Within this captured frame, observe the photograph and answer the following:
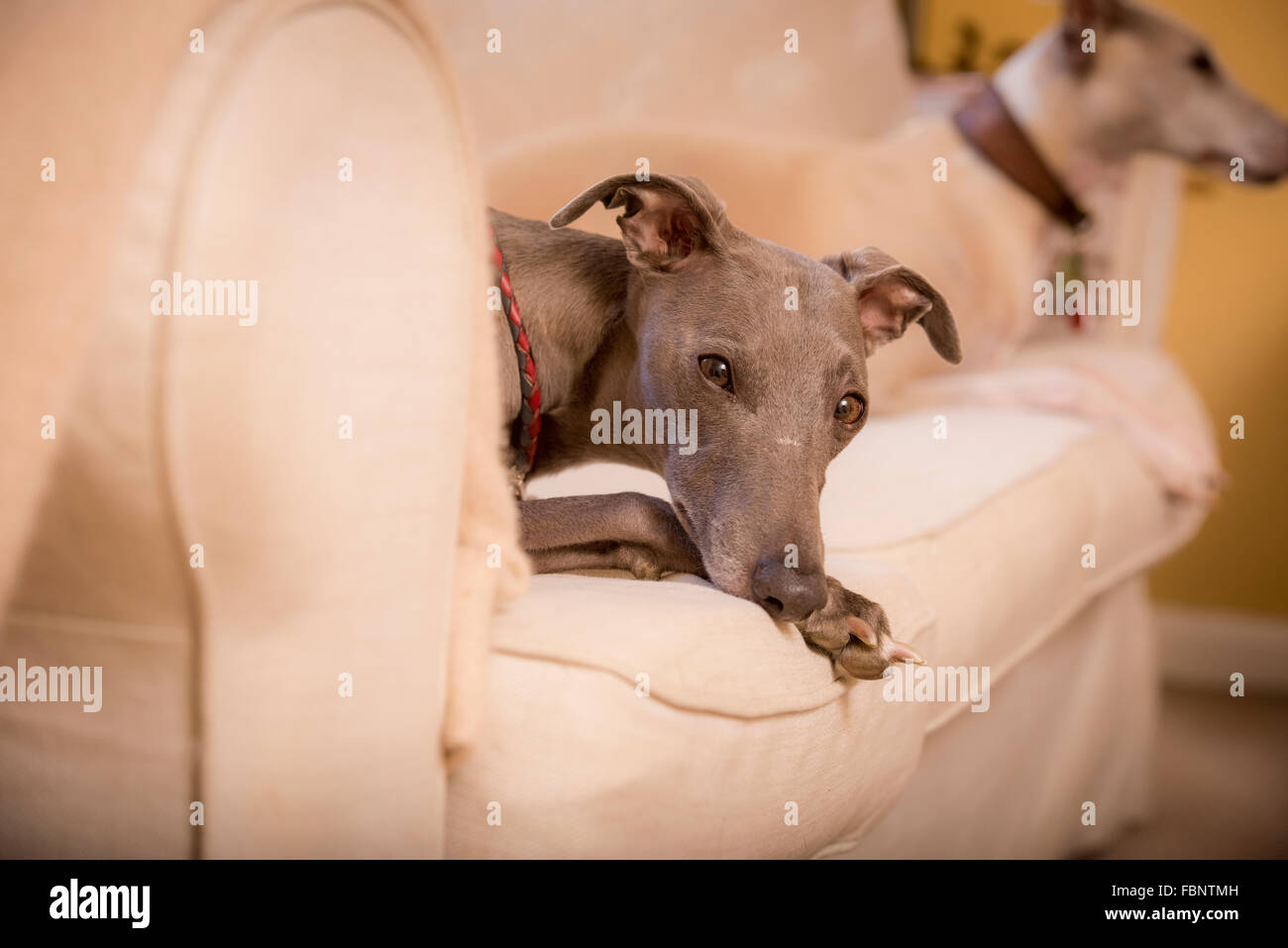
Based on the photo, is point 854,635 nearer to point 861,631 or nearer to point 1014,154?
point 861,631

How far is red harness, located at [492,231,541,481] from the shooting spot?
871mm

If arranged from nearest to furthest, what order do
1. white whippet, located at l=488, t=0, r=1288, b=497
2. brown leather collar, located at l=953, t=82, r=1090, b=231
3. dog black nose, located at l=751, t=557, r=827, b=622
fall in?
dog black nose, located at l=751, t=557, r=827, b=622 < white whippet, located at l=488, t=0, r=1288, b=497 < brown leather collar, located at l=953, t=82, r=1090, b=231

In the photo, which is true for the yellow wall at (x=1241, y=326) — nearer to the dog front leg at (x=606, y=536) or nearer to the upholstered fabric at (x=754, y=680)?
the upholstered fabric at (x=754, y=680)

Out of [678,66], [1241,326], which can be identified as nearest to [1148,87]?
[1241,326]

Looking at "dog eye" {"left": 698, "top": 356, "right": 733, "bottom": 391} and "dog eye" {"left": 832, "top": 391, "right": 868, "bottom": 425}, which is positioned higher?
"dog eye" {"left": 698, "top": 356, "right": 733, "bottom": 391}

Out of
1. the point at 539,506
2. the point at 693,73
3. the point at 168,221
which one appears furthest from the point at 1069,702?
the point at 168,221

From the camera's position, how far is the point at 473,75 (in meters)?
1.54

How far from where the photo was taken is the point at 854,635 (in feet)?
2.80

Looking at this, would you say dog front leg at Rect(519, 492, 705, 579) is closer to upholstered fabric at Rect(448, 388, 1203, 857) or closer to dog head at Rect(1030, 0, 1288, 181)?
upholstered fabric at Rect(448, 388, 1203, 857)

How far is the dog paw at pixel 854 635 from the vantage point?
2.76ft

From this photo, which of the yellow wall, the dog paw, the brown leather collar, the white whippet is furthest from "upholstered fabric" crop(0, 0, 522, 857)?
the yellow wall

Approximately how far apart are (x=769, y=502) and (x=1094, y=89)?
1.63 meters

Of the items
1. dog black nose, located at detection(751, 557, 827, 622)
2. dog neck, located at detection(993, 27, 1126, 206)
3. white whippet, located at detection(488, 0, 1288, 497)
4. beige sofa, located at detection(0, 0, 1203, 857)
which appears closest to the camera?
beige sofa, located at detection(0, 0, 1203, 857)
